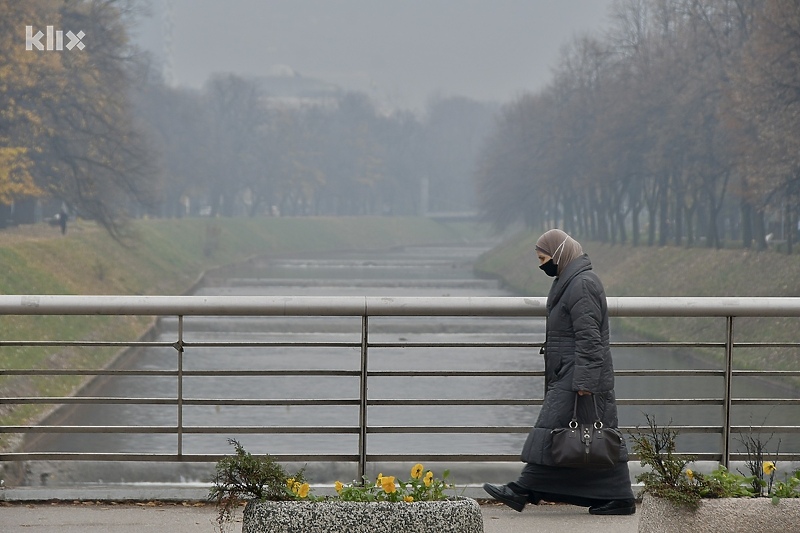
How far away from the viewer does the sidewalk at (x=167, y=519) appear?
5781 millimetres

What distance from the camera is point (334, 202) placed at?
137000 mm

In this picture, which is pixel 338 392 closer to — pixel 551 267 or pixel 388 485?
pixel 551 267

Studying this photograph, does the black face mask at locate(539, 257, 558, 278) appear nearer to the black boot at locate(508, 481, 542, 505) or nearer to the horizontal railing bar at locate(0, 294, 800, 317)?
the horizontal railing bar at locate(0, 294, 800, 317)

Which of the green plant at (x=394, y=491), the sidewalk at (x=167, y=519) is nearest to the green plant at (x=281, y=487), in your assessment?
the green plant at (x=394, y=491)

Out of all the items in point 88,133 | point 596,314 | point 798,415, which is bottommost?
point 798,415

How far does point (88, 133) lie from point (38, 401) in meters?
37.8

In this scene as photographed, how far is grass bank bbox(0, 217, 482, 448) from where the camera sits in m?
25.2

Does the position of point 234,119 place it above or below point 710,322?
above

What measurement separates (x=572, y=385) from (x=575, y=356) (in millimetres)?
139

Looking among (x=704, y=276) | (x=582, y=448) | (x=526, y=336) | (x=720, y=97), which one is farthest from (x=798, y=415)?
(x=720, y=97)

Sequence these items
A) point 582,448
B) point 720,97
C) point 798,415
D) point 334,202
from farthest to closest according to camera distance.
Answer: point 334,202, point 720,97, point 798,415, point 582,448

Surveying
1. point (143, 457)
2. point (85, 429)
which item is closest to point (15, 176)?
point (85, 429)

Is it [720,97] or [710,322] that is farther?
[720,97]

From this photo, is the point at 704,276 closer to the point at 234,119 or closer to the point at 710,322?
the point at 710,322
